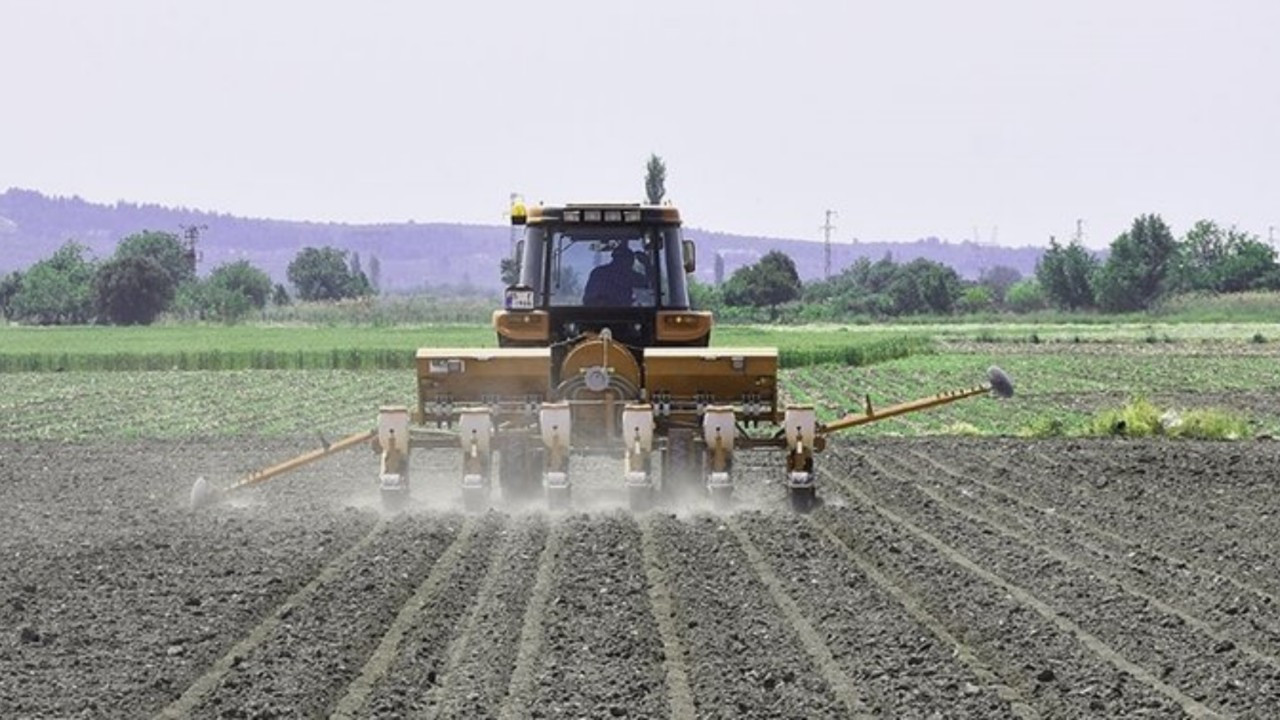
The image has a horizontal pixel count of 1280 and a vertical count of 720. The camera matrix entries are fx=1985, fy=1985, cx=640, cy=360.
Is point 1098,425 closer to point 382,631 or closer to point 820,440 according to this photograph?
point 820,440

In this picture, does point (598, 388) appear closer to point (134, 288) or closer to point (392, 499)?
point (392, 499)

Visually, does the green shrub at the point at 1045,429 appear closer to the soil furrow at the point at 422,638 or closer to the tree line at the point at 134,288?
the soil furrow at the point at 422,638

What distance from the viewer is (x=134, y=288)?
12175cm

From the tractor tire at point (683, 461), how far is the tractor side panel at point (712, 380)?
22cm

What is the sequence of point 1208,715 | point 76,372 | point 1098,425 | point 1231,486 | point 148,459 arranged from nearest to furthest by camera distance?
point 1208,715 → point 1231,486 → point 148,459 → point 1098,425 → point 76,372

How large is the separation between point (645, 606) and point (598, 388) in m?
5.74

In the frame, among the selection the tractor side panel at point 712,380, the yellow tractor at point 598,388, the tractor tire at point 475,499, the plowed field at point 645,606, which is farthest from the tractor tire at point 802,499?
the tractor tire at point 475,499

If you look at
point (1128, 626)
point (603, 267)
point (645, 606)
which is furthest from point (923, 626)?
point (603, 267)

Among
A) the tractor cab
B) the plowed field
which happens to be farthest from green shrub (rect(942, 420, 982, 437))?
the tractor cab

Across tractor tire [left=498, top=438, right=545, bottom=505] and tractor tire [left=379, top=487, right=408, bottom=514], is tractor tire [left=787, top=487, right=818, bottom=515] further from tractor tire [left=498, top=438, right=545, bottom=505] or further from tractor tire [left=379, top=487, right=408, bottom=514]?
tractor tire [left=379, top=487, right=408, bottom=514]

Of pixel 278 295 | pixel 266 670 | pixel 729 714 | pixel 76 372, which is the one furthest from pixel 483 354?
pixel 278 295

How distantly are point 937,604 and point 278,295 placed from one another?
150 m

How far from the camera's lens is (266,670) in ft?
30.8

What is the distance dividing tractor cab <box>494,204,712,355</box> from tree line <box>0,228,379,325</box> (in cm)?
9317
